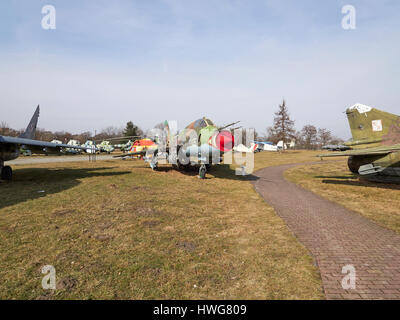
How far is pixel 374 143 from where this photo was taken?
502 inches

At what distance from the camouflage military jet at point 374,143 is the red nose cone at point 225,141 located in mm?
5578

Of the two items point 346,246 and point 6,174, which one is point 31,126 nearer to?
point 6,174

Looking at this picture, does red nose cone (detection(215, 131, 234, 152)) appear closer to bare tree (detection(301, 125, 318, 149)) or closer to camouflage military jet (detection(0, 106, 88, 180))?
camouflage military jet (detection(0, 106, 88, 180))

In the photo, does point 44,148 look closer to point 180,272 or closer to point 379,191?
point 180,272

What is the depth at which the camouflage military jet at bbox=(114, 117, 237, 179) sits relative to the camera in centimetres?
1210

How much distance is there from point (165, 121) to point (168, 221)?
39.0 feet

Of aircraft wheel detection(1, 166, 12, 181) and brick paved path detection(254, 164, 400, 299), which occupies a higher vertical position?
aircraft wheel detection(1, 166, 12, 181)

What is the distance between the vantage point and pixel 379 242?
5176 mm

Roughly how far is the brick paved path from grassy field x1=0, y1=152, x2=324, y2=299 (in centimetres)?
35

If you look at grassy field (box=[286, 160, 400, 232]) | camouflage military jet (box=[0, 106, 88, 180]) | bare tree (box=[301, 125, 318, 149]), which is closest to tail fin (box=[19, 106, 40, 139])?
camouflage military jet (box=[0, 106, 88, 180])

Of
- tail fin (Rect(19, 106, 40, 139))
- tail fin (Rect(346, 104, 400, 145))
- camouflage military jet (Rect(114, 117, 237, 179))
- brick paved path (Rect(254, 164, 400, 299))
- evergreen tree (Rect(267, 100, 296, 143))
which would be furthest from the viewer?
evergreen tree (Rect(267, 100, 296, 143))

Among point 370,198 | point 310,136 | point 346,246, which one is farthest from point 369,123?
point 310,136

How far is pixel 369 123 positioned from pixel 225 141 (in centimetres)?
1005
